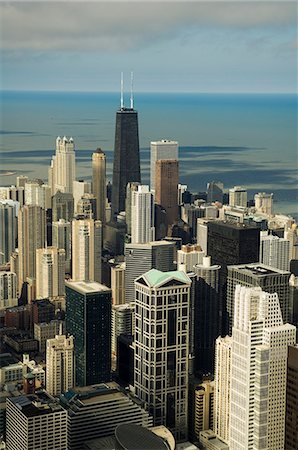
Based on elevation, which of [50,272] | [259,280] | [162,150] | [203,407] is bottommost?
[203,407]

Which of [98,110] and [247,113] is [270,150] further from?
[98,110]

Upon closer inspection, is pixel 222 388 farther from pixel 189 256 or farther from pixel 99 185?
pixel 99 185

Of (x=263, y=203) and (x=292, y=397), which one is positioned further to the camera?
(x=263, y=203)

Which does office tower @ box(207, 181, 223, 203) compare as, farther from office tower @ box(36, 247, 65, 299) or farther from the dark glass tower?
office tower @ box(36, 247, 65, 299)

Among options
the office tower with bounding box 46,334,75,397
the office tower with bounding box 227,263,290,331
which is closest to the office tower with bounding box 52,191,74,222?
the office tower with bounding box 46,334,75,397

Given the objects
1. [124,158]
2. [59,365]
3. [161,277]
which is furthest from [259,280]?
[124,158]
